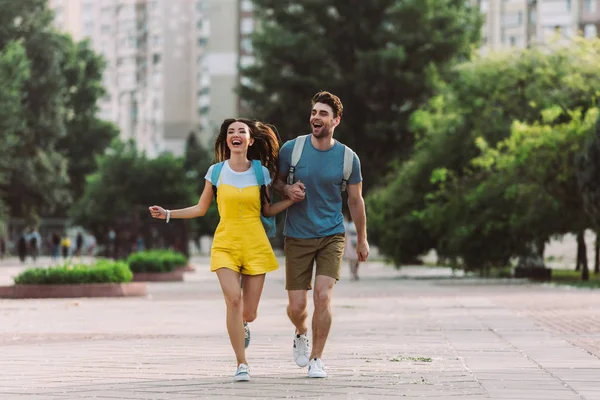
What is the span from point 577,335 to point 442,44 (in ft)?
163

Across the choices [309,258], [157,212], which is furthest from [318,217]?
[157,212]

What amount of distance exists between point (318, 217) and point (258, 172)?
53cm

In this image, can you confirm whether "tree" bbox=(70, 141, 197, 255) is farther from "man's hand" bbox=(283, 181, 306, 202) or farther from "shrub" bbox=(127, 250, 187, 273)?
"man's hand" bbox=(283, 181, 306, 202)

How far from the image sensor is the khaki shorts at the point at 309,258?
10484 millimetres

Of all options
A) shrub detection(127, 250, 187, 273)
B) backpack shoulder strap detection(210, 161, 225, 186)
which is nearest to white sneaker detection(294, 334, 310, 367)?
backpack shoulder strap detection(210, 161, 225, 186)

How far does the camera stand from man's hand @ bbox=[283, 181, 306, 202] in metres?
10.2

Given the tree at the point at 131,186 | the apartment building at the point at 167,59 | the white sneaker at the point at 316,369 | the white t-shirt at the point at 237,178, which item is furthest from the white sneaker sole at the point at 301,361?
the apartment building at the point at 167,59

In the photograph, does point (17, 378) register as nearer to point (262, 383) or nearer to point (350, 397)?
point (262, 383)

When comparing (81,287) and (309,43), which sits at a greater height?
(309,43)

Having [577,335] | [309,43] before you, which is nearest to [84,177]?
[309,43]

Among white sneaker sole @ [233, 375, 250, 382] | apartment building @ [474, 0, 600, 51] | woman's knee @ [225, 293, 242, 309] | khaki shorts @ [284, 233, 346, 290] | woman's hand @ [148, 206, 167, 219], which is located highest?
apartment building @ [474, 0, 600, 51]

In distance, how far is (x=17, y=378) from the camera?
1038 cm

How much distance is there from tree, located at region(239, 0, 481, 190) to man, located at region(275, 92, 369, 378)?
2055 inches

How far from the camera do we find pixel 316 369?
10.3 meters
